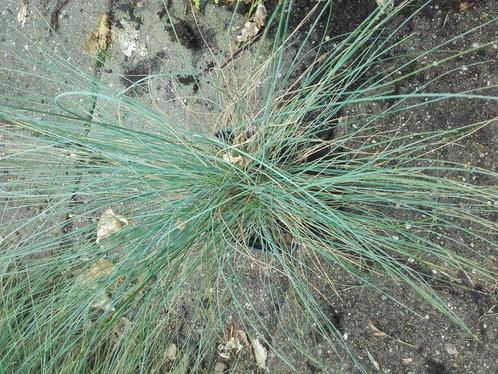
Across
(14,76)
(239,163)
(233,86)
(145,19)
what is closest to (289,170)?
(239,163)

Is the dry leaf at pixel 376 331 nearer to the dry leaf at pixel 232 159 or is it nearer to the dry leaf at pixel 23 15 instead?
the dry leaf at pixel 232 159

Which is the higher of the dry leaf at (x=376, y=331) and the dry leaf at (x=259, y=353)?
the dry leaf at (x=376, y=331)

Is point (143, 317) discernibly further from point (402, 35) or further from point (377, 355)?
point (402, 35)

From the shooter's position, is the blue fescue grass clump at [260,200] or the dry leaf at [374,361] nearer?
the blue fescue grass clump at [260,200]

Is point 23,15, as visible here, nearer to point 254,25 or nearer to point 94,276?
point 254,25

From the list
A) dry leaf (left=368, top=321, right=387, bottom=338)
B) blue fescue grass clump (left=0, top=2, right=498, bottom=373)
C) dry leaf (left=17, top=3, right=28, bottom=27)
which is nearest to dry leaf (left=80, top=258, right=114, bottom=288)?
blue fescue grass clump (left=0, top=2, right=498, bottom=373)

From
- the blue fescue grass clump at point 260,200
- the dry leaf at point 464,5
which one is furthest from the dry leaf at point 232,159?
the dry leaf at point 464,5
